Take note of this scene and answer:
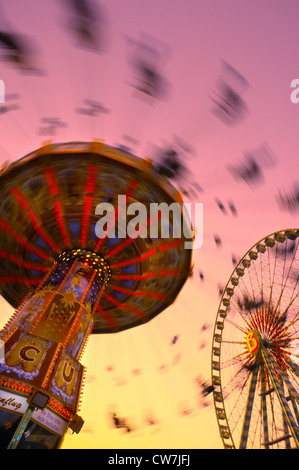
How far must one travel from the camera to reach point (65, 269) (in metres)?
12.9

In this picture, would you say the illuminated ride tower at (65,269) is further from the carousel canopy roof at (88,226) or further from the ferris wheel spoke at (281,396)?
the ferris wheel spoke at (281,396)

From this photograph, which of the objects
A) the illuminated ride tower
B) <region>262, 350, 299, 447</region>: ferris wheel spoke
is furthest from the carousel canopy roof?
<region>262, 350, 299, 447</region>: ferris wheel spoke

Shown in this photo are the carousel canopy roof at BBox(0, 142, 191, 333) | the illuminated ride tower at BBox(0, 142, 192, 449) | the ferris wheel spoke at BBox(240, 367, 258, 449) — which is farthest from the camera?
the ferris wheel spoke at BBox(240, 367, 258, 449)

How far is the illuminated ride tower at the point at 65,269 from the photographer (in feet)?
28.2

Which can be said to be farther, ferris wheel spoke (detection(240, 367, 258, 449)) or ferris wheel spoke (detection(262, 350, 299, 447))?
ferris wheel spoke (detection(240, 367, 258, 449))

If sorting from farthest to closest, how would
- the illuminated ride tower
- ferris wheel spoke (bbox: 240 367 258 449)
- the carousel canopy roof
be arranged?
ferris wheel spoke (bbox: 240 367 258 449) → the carousel canopy roof → the illuminated ride tower

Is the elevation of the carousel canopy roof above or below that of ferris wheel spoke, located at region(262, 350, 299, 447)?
above

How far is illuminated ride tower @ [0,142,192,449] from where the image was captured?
28.2 ft

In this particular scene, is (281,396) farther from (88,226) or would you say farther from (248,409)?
(88,226)

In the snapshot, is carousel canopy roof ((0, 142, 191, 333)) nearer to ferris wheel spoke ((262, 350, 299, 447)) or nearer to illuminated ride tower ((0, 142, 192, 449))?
illuminated ride tower ((0, 142, 192, 449))

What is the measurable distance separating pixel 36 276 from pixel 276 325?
43.1 ft

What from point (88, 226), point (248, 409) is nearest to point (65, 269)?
point (88, 226)
